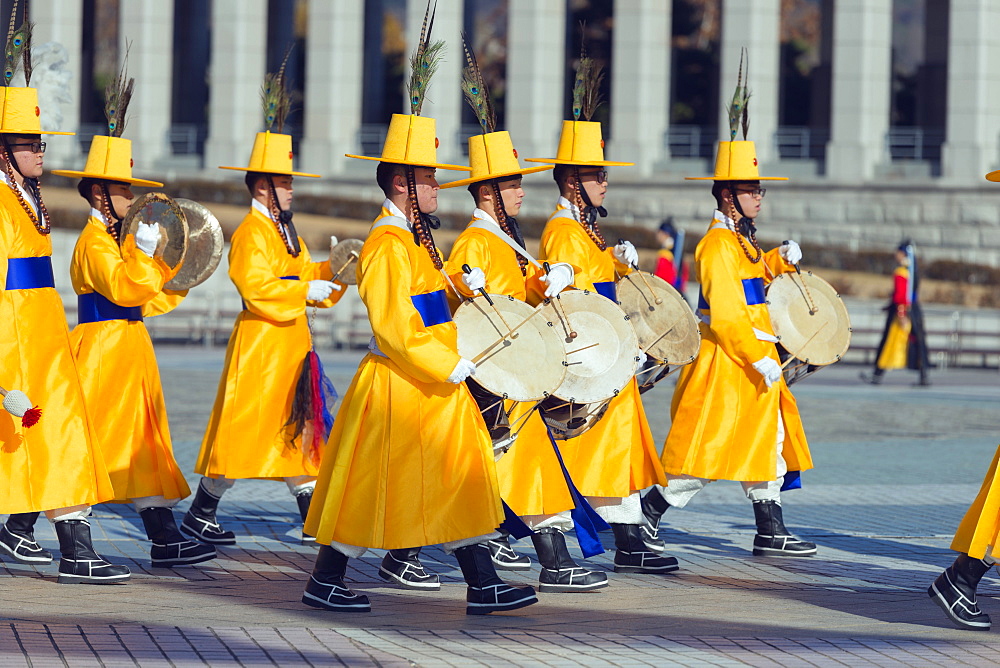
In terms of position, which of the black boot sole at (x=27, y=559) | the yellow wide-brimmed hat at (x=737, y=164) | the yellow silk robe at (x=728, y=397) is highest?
the yellow wide-brimmed hat at (x=737, y=164)

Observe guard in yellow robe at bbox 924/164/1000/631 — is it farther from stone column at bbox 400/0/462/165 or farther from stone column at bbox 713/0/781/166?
stone column at bbox 400/0/462/165

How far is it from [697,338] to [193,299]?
2002cm

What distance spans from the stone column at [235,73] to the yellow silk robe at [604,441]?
28.3 m

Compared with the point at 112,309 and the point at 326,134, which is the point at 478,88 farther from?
the point at 326,134

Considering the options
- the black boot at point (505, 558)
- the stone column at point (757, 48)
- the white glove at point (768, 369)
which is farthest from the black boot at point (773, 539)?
the stone column at point (757, 48)

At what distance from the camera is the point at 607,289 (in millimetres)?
7676

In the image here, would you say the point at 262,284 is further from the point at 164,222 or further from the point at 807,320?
the point at 807,320

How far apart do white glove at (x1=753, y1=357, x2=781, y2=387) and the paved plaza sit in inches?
35.8

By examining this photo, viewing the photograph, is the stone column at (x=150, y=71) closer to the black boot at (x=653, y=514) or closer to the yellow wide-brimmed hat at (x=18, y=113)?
the black boot at (x=653, y=514)

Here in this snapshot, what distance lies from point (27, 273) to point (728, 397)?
11.5 feet

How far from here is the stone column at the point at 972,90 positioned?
32.2 metres

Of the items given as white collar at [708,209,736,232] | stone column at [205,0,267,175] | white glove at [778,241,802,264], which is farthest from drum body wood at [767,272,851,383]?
stone column at [205,0,267,175]

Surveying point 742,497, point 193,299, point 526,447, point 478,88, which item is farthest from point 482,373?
point 193,299

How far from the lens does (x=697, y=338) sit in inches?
306
